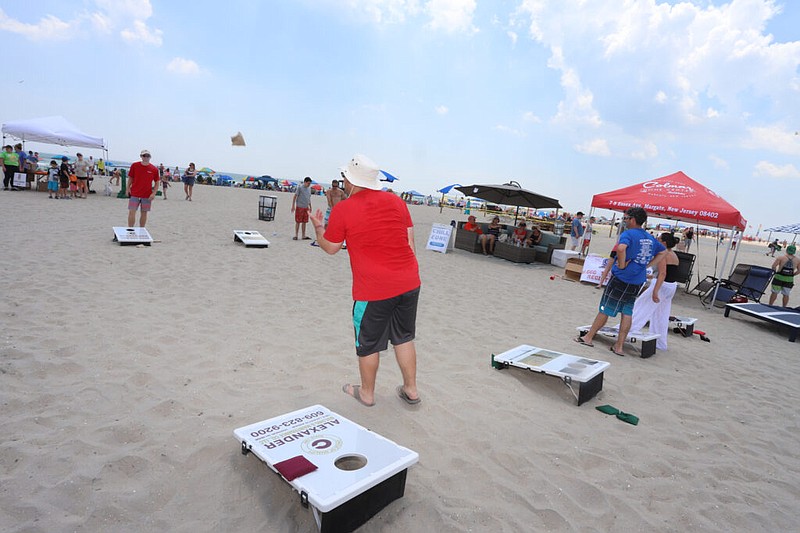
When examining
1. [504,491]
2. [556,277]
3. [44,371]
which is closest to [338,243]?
[504,491]

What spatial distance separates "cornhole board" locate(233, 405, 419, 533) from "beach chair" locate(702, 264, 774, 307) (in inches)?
387

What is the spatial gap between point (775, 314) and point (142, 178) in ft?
38.2

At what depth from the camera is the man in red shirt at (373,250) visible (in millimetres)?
2707

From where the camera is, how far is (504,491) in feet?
7.61

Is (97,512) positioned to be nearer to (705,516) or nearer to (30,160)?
(705,516)

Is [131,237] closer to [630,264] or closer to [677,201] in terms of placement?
[630,264]

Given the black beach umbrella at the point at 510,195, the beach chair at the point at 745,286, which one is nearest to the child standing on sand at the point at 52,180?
the black beach umbrella at the point at 510,195

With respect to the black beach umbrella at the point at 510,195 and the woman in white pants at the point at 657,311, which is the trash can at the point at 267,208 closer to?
the black beach umbrella at the point at 510,195

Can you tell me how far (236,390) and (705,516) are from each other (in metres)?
3.03

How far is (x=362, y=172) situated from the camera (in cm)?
271

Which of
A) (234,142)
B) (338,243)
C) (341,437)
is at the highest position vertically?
(234,142)

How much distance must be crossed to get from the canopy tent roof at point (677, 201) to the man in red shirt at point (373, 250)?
8481 millimetres

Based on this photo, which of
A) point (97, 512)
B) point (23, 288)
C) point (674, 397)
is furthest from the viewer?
point (23, 288)

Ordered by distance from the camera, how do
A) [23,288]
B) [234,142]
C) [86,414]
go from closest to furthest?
[86,414], [23,288], [234,142]
